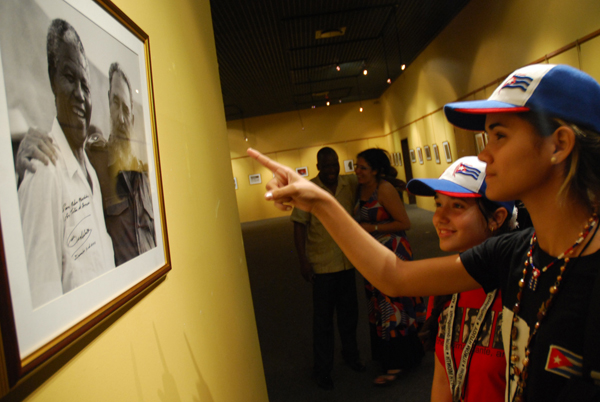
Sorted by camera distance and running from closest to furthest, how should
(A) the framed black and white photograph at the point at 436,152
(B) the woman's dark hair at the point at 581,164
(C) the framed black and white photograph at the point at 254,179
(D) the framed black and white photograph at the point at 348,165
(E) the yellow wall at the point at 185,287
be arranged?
(E) the yellow wall at the point at 185,287, (B) the woman's dark hair at the point at 581,164, (A) the framed black and white photograph at the point at 436,152, (D) the framed black and white photograph at the point at 348,165, (C) the framed black and white photograph at the point at 254,179

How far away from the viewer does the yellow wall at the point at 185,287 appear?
750mm

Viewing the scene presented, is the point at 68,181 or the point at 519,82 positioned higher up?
the point at 519,82

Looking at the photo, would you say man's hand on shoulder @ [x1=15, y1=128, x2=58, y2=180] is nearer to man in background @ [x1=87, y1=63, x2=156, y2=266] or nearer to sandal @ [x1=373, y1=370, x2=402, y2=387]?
man in background @ [x1=87, y1=63, x2=156, y2=266]

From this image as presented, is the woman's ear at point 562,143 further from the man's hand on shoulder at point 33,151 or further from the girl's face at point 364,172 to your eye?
the girl's face at point 364,172

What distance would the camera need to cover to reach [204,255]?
1.49 metres

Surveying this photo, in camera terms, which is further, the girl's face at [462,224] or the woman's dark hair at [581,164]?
the girl's face at [462,224]

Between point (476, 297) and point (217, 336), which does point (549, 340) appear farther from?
point (217, 336)

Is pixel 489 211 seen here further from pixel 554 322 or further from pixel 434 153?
pixel 434 153

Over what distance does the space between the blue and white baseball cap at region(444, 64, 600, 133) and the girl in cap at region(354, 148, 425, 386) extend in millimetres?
2094

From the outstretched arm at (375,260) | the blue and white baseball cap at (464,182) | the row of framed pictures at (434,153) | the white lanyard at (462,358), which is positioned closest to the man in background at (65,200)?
the outstretched arm at (375,260)

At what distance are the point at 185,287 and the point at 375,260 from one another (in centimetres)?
65

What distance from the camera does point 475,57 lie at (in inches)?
283

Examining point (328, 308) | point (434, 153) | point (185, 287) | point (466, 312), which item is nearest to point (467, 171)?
point (466, 312)

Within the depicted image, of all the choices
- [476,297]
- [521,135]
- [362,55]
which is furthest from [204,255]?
[362,55]
